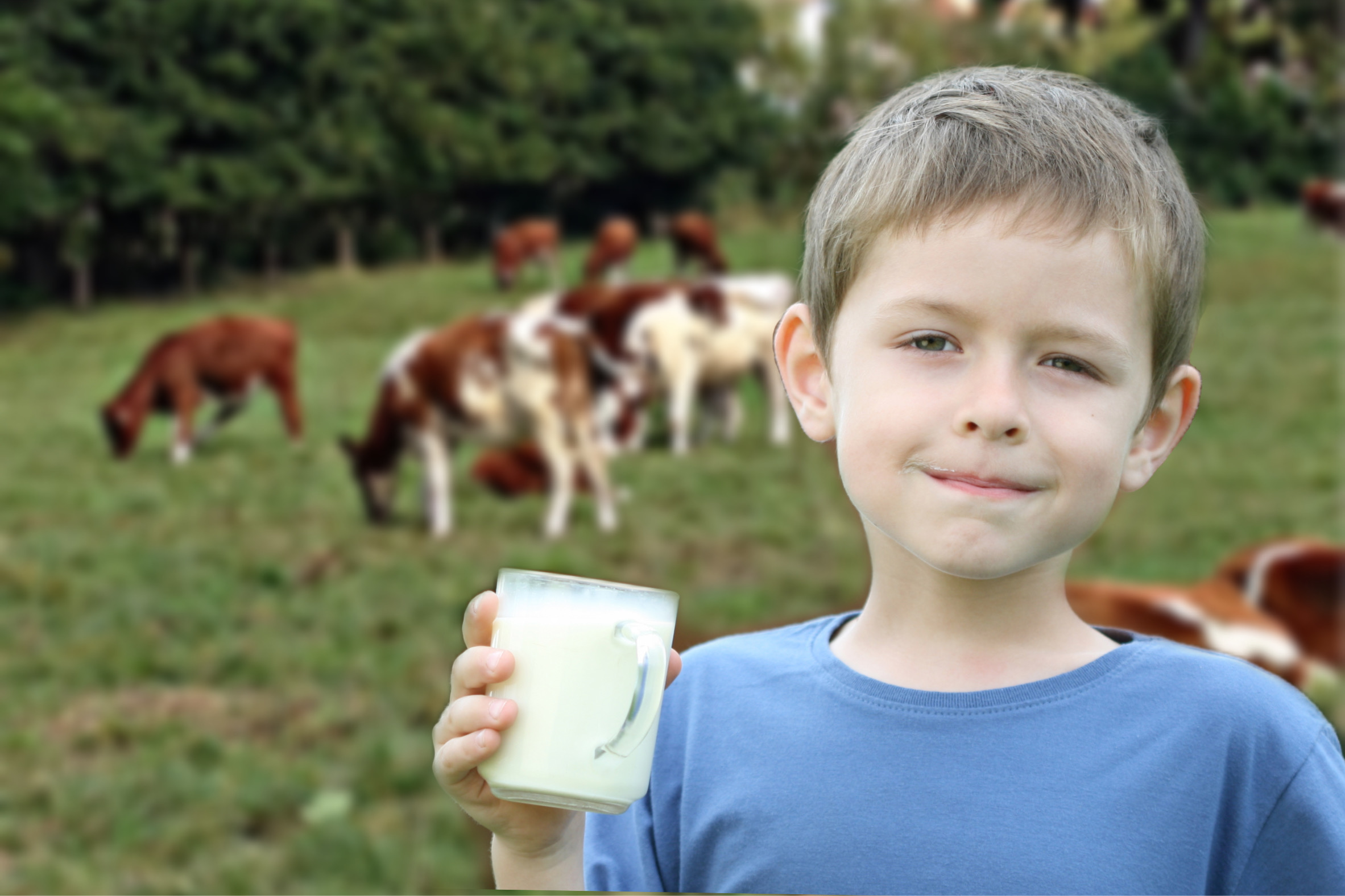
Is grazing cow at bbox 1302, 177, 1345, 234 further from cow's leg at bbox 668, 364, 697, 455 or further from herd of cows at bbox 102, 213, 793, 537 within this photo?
cow's leg at bbox 668, 364, 697, 455

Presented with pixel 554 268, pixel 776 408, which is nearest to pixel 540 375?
pixel 776 408

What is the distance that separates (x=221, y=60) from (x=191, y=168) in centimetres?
54

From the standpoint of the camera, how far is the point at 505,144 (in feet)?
20.2

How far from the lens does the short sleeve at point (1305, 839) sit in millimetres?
673

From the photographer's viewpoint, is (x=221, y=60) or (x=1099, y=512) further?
(x=221, y=60)

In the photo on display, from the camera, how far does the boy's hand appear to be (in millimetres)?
679

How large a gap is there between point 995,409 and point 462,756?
1.06ft

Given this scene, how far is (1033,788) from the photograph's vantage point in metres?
0.70

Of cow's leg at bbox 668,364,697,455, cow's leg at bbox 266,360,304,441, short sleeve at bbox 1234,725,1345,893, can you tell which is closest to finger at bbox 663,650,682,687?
short sleeve at bbox 1234,725,1345,893

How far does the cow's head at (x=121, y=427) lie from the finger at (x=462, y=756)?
17.4 ft

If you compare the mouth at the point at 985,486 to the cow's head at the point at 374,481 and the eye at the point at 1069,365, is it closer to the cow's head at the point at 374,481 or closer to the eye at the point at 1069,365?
the eye at the point at 1069,365

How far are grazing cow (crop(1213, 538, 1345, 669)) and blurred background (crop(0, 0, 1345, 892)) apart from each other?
1.26 m

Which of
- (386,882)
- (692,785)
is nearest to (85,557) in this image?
(386,882)

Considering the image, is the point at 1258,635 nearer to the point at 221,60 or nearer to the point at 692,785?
the point at 692,785
